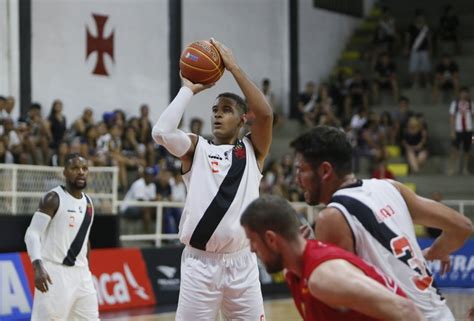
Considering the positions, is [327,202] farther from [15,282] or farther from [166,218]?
[166,218]

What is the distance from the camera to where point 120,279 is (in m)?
14.6

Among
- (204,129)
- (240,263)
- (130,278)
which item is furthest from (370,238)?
(204,129)

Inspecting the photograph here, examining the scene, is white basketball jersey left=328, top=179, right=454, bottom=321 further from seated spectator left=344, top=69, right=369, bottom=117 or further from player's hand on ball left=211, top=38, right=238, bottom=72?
seated spectator left=344, top=69, right=369, bottom=117

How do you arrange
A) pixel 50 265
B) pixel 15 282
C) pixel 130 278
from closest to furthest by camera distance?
pixel 50 265 < pixel 15 282 < pixel 130 278

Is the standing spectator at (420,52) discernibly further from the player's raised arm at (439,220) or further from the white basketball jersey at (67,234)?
the player's raised arm at (439,220)

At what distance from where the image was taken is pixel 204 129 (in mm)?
23859

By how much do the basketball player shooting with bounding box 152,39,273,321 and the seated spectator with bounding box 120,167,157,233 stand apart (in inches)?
430

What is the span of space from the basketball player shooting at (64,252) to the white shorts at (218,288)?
8.20 ft

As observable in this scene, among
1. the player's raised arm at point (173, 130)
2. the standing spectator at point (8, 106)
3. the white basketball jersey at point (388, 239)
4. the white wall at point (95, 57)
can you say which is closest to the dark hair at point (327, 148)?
the white basketball jersey at point (388, 239)

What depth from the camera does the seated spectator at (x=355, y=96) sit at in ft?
83.7

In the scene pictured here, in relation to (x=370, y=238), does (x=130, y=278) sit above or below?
below

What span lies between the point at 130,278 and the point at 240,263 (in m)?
8.67

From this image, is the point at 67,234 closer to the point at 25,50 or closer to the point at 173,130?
the point at 173,130

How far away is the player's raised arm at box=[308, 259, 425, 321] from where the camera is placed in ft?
11.8
